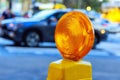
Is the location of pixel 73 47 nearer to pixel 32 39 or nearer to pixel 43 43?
pixel 32 39

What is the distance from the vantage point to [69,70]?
2162 mm

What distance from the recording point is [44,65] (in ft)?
32.6

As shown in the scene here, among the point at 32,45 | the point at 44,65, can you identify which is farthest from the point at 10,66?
the point at 32,45

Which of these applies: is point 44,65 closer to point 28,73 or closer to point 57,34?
point 28,73

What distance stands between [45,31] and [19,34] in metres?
1.00

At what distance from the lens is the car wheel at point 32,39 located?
51.0 feet

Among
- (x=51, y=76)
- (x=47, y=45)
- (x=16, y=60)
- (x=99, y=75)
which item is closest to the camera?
(x=51, y=76)

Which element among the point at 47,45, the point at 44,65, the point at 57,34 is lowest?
the point at 47,45

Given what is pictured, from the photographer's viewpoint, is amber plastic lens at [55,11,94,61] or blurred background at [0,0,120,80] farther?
blurred background at [0,0,120,80]

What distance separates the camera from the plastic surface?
2.15 metres

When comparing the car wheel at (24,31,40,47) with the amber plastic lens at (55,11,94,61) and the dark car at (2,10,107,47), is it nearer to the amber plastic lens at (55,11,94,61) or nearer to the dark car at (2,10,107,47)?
the dark car at (2,10,107,47)

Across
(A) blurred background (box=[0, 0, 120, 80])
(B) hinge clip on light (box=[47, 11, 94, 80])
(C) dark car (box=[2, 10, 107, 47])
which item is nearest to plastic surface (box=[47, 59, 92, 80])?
(B) hinge clip on light (box=[47, 11, 94, 80])

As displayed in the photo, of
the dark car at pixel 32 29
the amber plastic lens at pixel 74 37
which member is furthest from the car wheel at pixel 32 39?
the amber plastic lens at pixel 74 37

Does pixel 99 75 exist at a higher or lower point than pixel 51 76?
lower
